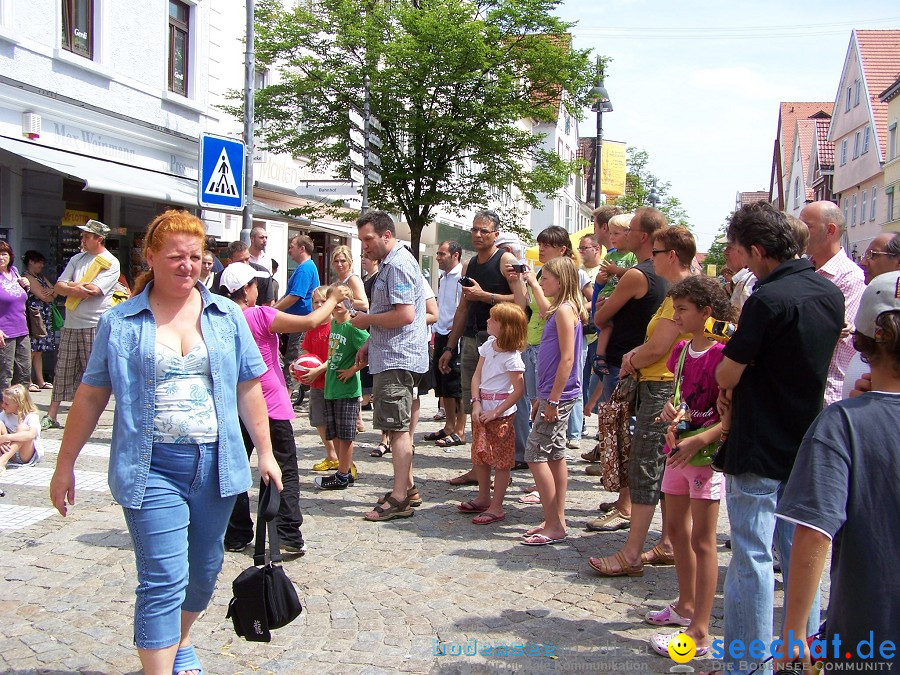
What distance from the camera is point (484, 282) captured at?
7.16 meters

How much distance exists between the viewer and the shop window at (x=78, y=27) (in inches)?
495

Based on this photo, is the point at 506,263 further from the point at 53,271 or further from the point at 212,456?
the point at 53,271

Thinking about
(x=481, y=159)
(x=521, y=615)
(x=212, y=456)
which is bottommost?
(x=521, y=615)

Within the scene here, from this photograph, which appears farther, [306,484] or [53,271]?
[53,271]

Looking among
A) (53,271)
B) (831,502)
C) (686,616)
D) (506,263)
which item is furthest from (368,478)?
(53,271)

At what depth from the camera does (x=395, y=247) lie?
19.2 ft

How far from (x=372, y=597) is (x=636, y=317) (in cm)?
256

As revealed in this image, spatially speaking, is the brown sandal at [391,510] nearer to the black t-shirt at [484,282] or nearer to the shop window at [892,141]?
the black t-shirt at [484,282]

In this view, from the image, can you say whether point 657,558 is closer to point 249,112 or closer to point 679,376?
point 679,376

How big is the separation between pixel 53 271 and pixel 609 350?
9.63 m

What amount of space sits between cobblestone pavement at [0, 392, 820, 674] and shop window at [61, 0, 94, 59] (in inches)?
352

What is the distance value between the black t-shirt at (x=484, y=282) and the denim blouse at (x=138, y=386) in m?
4.08

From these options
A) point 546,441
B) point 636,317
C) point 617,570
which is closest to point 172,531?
point 617,570

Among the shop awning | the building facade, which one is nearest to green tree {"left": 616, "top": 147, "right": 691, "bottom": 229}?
the building facade
